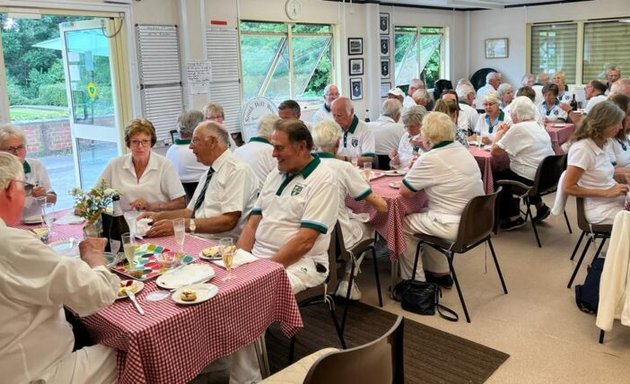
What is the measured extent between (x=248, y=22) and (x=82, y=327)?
17.7 ft

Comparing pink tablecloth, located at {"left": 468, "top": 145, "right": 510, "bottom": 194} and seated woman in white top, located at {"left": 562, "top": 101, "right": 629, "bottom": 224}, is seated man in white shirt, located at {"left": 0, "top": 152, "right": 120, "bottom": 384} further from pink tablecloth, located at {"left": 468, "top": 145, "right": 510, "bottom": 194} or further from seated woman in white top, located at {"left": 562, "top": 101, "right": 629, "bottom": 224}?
pink tablecloth, located at {"left": 468, "top": 145, "right": 510, "bottom": 194}

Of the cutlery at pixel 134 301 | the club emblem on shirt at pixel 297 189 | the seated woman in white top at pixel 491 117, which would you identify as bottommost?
the cutlery at pixel 134 301

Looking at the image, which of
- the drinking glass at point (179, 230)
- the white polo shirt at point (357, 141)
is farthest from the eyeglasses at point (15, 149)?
the white polo shirt at point (357, 141)

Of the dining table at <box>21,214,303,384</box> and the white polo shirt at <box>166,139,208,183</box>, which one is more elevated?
the white polo shirt at <box>166,139,208,183</box>

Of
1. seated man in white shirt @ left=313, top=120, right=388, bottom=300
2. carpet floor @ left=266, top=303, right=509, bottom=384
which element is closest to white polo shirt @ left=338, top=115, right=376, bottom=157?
seated man in white shirt @ left=313, top=120, right=388, bottom=300

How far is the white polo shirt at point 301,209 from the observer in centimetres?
269

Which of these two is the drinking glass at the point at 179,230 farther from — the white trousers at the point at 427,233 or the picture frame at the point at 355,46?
the picture frame at the point at 355,46

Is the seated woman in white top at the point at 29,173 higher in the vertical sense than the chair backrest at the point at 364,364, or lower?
higher

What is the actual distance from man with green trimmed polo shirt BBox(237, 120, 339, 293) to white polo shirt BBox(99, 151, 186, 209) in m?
0.90

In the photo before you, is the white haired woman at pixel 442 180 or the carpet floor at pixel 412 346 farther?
the white haired woman at pixel 442 180

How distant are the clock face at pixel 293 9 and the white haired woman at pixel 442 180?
13.4ft

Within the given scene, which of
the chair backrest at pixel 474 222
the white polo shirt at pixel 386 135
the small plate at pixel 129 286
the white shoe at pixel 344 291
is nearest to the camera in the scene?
the small plate at pixel 129 286

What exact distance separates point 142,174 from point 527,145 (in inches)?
129

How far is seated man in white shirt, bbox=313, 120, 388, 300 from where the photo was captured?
128 inches
